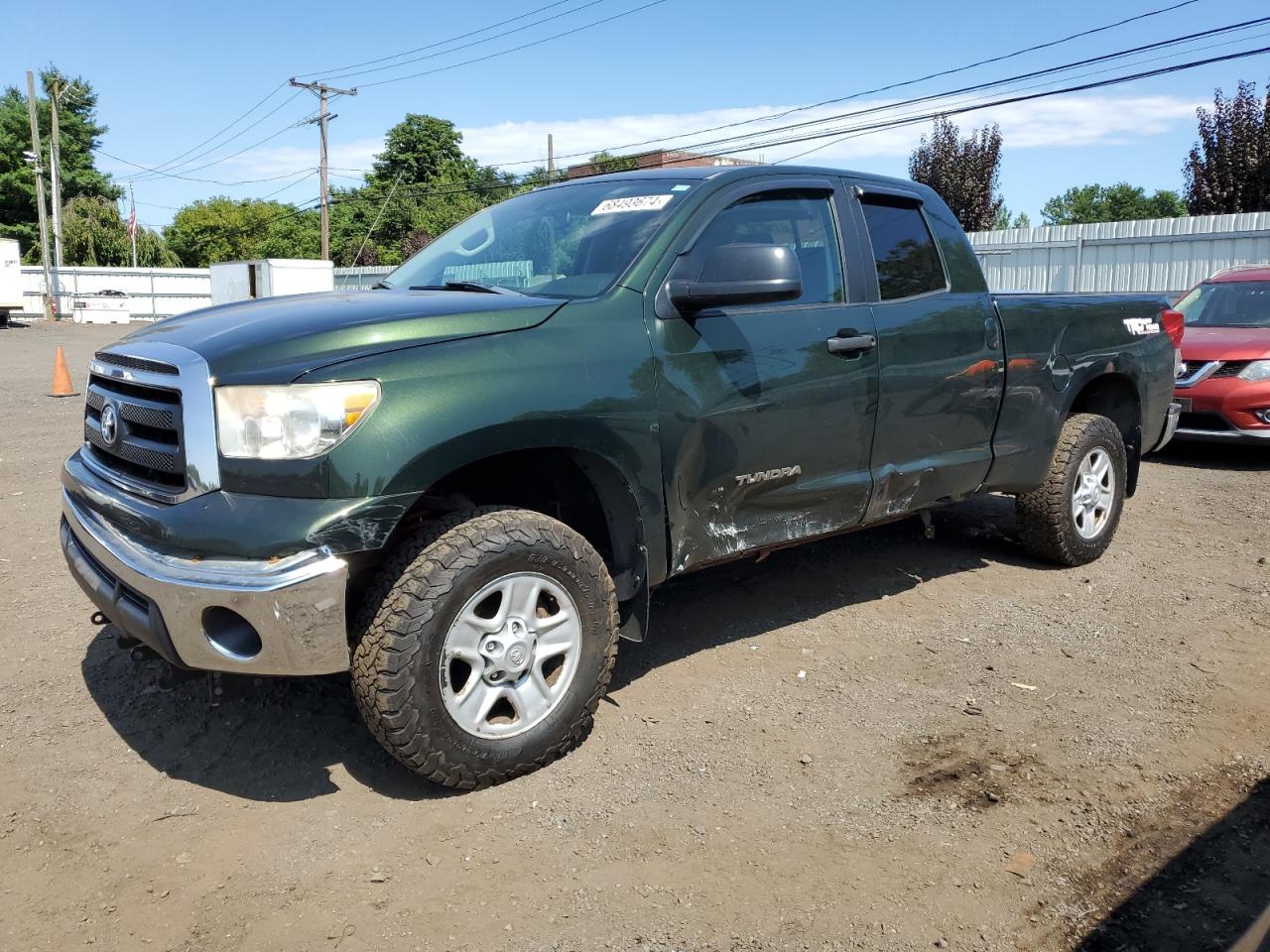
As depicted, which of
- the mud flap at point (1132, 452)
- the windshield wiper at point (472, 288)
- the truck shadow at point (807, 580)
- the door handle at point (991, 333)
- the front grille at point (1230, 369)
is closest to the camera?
the windshield wiper at point (472, 288)

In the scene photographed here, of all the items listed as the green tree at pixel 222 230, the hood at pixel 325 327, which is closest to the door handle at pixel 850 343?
the hood at pixel 325 327

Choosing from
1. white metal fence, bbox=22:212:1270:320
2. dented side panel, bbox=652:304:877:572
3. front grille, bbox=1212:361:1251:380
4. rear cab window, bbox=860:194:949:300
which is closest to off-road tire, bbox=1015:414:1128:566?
rear cab window, bbox=860:194:949:300

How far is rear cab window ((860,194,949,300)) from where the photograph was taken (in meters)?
4.55

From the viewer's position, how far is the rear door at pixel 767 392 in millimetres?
3666

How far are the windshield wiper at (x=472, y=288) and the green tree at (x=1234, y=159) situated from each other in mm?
31765

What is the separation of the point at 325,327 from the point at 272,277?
24.4 m

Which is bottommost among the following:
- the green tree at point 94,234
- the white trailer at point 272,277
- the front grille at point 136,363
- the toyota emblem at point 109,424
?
the toyota emblem at point 109,424

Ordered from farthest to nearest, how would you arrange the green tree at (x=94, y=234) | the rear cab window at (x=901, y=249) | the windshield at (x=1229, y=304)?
the green tree at (x=94, y=234), the windshield at (x=1229, y=304), the rear cab window at (x=901, y=249)

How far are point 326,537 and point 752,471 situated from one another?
64.5 inches

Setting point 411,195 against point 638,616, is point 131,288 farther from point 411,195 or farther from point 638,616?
point 638,616

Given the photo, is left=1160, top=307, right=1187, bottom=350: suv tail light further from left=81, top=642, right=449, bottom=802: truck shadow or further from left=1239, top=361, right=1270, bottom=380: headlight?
left=81, top=642, right=449, bottom=802: truck shadow

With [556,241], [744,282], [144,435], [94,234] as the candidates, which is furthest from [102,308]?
[744,282]

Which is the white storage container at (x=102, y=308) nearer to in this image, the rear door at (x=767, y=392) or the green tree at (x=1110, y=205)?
the rear door at (x=767, y=392)

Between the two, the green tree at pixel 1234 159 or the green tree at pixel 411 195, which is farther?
the green tree at pixel 411 195
